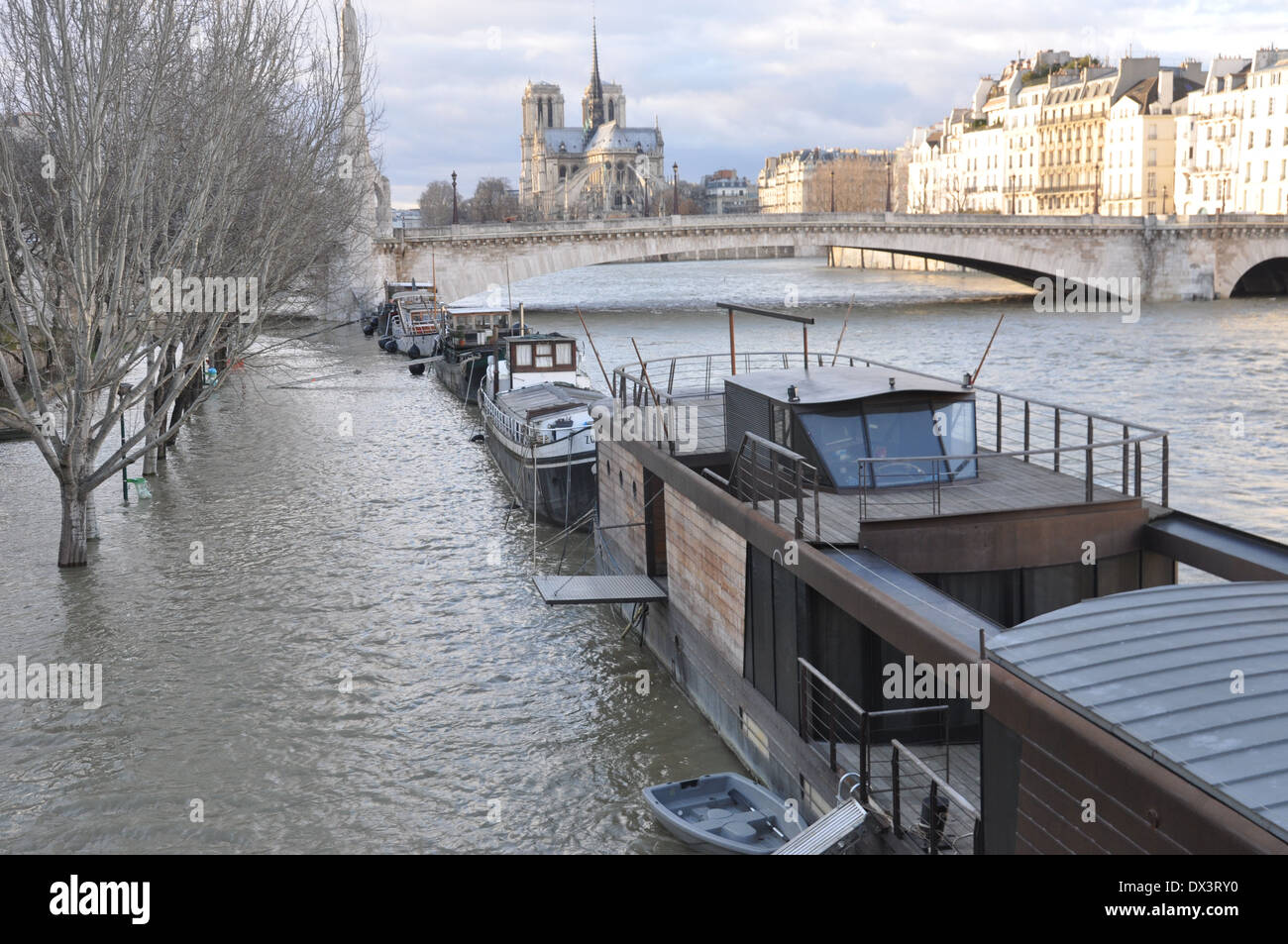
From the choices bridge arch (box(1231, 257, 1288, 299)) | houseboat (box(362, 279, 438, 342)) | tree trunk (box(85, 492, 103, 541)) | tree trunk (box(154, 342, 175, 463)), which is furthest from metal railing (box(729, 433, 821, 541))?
bridge arch (box(1231, 257, 1288, 299))

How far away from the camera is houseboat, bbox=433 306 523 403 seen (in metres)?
36.6

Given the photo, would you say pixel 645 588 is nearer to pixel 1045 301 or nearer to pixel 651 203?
pixel 1045 301

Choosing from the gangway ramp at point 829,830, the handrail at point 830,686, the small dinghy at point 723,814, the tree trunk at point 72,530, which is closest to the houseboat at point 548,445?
the tree trunk at point 72,530

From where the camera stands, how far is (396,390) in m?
40.4

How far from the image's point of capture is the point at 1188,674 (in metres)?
5.83

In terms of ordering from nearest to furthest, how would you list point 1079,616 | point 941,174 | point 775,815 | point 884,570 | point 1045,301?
1. point 1079,616
2. point 884,570
3. point 775,815
4. point 1045,301
5. point 941,174

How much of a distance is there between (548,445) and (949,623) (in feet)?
44.9

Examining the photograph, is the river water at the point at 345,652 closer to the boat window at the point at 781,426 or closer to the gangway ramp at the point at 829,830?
the gangway ramp at the point at 829,830

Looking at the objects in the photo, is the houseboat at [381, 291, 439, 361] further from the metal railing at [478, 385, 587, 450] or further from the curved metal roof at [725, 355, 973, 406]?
the curved metal roof at [725, 355, 973, 406]

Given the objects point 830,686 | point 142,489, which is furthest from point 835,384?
point 142,489

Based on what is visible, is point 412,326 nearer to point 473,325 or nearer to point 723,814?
point 473,325

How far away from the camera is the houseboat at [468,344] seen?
36.6m
